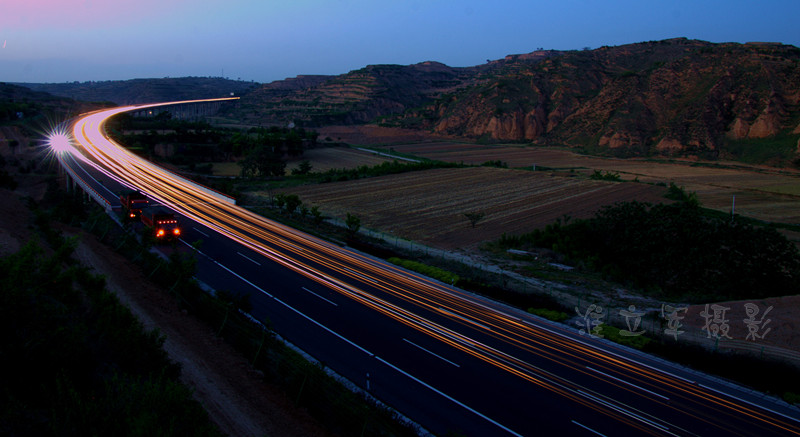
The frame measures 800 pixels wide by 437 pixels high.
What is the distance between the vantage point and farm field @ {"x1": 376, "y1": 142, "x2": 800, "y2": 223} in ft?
127

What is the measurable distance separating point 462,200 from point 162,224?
77.4ft

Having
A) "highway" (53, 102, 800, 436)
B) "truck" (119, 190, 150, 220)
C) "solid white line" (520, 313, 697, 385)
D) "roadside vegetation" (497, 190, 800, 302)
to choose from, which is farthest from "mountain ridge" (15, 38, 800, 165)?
"truck" (119, 190, 150, 220)

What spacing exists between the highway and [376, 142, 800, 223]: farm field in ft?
90.8

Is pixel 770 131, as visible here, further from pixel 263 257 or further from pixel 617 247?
pixel 263 257

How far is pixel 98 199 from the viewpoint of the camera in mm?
31875

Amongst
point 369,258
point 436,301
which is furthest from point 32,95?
point 436,301

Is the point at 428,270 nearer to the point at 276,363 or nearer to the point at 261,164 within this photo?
the point at 276,363

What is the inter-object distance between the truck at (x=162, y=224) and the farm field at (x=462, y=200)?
1192cm

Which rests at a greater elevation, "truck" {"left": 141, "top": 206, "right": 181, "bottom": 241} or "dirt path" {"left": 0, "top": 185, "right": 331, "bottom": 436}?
"truck" {"left": 141, "top": 206, "right": 181, "bottom": 241}

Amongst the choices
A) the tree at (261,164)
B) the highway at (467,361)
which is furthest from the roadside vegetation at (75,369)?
the tree at (261,164)

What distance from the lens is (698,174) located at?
55.3 metres

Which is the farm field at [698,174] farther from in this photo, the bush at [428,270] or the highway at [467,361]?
the highway at [467,361]

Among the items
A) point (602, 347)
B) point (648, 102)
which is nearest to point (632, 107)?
point (648, 102)

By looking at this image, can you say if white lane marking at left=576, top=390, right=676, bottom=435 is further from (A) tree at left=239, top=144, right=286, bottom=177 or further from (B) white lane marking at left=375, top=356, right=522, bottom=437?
(A) tree at left=239, top=144, right=286, bottom=177
